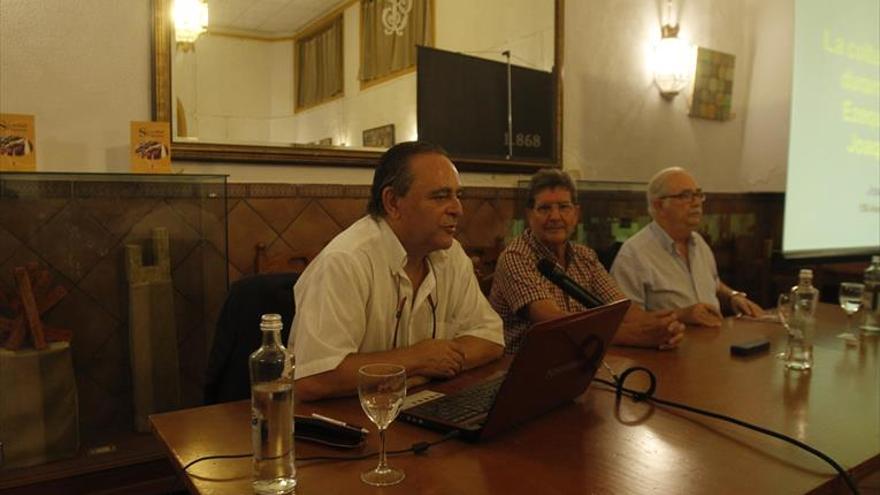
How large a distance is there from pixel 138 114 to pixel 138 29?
0.88 ft

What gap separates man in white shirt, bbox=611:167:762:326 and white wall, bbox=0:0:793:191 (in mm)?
723

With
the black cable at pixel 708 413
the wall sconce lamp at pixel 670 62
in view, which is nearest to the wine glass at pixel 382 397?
the black cable at pixel 708 413

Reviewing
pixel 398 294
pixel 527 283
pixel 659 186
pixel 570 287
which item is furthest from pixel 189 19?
pixel 659 186

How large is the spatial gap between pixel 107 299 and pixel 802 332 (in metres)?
1.90

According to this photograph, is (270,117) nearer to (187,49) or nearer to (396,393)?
(187,49)

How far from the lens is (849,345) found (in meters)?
1.89

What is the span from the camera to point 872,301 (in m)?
2.07

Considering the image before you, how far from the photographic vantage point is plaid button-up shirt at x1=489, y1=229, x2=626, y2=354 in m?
2.01

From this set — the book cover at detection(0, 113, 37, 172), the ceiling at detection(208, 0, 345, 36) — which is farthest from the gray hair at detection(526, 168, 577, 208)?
the book cover at detection(0, 113, 37, 172)

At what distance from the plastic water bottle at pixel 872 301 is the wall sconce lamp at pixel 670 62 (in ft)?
6.19

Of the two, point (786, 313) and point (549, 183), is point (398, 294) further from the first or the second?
point (786, 313)

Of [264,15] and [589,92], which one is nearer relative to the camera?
[264,15]

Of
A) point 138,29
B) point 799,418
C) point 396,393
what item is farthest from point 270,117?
point 799,418

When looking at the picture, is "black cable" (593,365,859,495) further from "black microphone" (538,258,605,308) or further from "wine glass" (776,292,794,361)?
"wine glass" (776,292,794,361)
